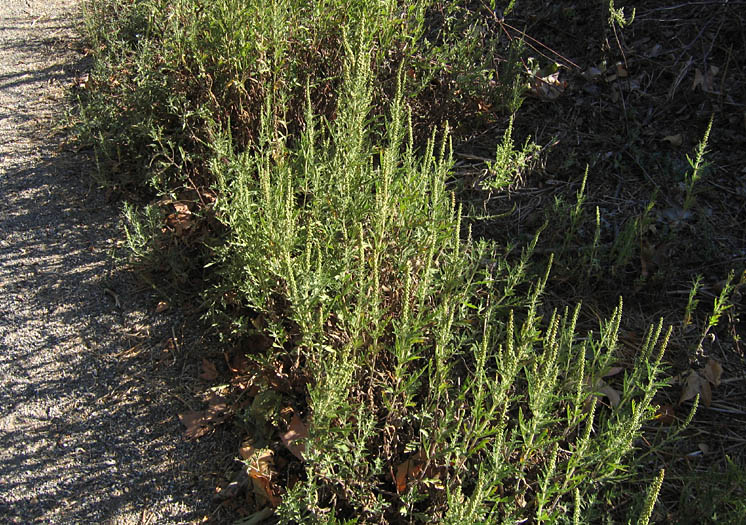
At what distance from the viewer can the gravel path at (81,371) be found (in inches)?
98.0

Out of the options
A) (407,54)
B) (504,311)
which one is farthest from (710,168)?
(407,54)

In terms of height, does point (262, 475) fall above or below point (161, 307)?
below

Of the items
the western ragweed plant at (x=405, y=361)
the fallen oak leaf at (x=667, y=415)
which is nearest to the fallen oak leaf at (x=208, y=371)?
the western ragweed plant at (x=405, y=361)

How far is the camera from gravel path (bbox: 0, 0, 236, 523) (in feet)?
8.16

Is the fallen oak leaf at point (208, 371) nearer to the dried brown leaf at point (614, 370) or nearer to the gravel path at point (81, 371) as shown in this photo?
the gravel path at point (81, 371)

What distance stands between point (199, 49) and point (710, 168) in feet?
9.60

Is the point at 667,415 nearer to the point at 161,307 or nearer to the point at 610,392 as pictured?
the point at 610,392

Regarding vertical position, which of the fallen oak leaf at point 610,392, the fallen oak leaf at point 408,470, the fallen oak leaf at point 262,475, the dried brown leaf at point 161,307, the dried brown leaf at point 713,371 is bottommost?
the fallen oak leaf at point 262,475

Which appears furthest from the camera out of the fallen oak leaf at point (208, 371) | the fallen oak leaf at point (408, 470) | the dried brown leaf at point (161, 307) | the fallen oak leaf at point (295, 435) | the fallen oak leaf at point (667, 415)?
the dried brown leaf at point (161, 307)

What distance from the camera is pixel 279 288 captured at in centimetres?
271

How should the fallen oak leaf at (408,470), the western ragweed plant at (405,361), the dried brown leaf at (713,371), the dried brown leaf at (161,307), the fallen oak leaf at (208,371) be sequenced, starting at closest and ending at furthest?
the western ragweed plant at (405,361)
the fallen oak leaf at (408,470)
the dried brown leaf at (713,371)
the fallen oak leaf at (208,371)
the dried brown leaf at (161,307)

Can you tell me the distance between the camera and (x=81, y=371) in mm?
2859

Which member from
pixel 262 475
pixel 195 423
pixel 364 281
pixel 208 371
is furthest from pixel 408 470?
pixel 208 371

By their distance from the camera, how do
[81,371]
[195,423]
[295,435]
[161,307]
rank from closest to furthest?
1. [295,435]
2. [195,423]
3. [81,371]
4. [161,307]
